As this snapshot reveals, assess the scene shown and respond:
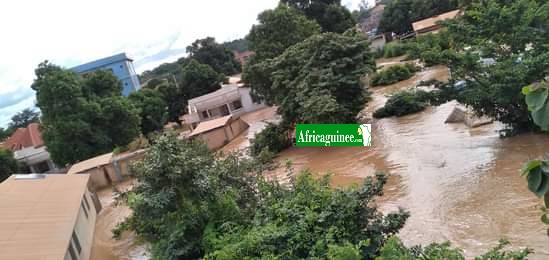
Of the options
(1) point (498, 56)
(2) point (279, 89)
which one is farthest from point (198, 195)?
(2) point (279, 89)

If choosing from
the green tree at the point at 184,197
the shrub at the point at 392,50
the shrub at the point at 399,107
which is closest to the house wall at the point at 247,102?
the shrub at the point at 392,50

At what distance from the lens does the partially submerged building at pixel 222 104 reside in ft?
109

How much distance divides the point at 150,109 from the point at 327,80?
61.6 ft

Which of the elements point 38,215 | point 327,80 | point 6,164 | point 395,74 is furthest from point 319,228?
point 6,164

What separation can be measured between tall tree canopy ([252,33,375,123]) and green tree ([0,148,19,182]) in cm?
2031

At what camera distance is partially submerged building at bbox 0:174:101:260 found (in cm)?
799

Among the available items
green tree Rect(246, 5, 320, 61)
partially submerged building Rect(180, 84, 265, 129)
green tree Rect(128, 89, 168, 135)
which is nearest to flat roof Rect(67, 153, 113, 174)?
green tree Rect(128, 89, 168, 135)

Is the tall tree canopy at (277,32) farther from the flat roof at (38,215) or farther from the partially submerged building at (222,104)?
the flat roof at (38,215)

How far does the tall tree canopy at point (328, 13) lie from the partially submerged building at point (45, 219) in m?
25.7

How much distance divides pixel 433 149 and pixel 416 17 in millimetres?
32638

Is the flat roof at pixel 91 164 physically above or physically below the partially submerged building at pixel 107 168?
above

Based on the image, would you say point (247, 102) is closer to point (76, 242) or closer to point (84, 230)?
point (84, 230)

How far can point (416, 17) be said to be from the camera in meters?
41.8

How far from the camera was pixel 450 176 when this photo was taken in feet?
33.3
